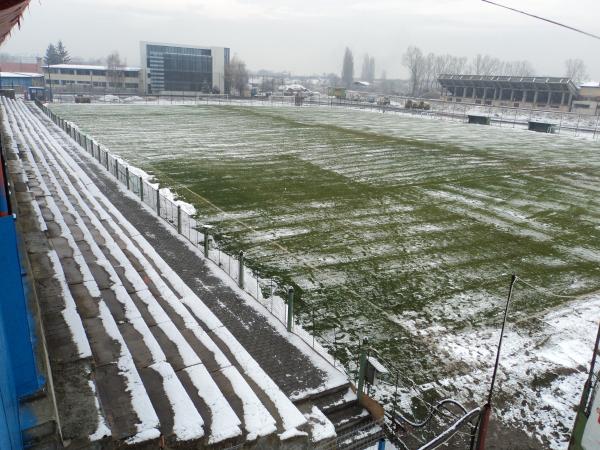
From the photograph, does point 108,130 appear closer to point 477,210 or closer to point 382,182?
point 382,182

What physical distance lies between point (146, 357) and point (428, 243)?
11867 mm

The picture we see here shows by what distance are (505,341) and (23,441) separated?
987 centimetres

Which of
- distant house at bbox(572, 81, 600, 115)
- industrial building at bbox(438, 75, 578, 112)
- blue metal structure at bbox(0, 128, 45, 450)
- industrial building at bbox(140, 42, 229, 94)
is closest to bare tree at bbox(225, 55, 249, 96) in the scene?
industrial building at bbox(140, 42, 229, 94)

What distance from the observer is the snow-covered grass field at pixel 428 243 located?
33.2 ft

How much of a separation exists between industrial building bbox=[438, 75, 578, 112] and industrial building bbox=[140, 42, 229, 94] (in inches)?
2156

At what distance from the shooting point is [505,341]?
10875mm

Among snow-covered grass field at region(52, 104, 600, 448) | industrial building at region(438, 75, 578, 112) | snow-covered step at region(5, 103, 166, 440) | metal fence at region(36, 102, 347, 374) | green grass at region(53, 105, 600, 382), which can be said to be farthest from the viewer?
industrial building at region(438, 75, 578, 112)

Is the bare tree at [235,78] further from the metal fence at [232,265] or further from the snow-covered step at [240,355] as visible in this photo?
the snow-covered step at [240,355]

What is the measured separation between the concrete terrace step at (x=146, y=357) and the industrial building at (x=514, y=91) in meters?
103

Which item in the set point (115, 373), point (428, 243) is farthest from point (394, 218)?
point (115, 373)

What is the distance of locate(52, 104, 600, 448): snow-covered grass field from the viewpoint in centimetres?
1011

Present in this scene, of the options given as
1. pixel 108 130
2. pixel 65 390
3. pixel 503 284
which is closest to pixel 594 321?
pixel 503 284

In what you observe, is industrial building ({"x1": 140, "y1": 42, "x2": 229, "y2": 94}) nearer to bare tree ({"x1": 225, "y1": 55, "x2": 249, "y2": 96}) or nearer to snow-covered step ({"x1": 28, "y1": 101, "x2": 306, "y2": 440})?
bare tree ({"x1": 225, "y1": 55, "x2": 249, "y2": 96})

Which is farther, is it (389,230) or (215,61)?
(215,61)
